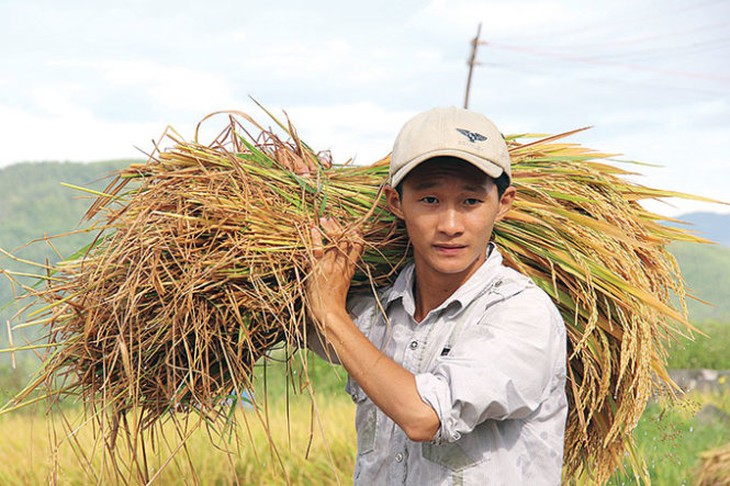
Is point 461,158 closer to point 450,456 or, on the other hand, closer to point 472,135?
point 472,135

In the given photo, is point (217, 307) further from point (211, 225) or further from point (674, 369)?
point (674, 369)

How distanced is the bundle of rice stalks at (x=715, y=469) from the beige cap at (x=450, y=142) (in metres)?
2.61

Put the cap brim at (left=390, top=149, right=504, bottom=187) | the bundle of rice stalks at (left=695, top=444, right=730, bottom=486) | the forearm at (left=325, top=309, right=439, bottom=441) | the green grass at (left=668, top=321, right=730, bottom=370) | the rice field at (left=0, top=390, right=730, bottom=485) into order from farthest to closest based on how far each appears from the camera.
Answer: the green grass at (left=668, top=321, right=730, bottom=370) → the rice field at (left=0, top=390, right=730, bottom=485) → the bundle of rice stalks at (left=695, top=444, right=730, bottom=486) → the cap brim at (left=390, top=149, right=504, bottom=187) → the forearm at (left=325, top=309, right=439, bottom=441)

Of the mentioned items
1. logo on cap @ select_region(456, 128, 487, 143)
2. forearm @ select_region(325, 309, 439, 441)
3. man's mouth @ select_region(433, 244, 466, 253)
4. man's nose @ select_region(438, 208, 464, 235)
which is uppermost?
logo on cap @ select_region(456, 128, 487, 143)

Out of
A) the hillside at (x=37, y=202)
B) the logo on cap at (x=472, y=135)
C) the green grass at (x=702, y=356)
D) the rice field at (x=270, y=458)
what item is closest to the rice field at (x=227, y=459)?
the rice field at (x=270, y=458)

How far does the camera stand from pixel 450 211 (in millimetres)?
2037

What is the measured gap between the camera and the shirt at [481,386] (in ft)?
6.21

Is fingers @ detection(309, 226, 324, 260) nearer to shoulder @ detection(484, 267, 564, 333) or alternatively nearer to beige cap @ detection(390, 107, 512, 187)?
beige cap @ detection(390, 107, 512, 187)

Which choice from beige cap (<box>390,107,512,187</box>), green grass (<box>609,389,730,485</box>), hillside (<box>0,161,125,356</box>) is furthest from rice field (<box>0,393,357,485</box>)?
hillside (<box>0,161,125,356</box>)

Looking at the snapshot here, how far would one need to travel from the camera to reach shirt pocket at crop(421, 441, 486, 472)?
2.02 meters

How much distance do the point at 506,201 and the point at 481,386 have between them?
1.86 feet

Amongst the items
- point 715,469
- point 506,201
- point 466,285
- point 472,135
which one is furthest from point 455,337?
point 715,469

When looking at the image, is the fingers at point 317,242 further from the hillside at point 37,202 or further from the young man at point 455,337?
the hillside at point 37,202

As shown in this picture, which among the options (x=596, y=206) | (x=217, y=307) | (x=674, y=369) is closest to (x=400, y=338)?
(x=217, y=307)
